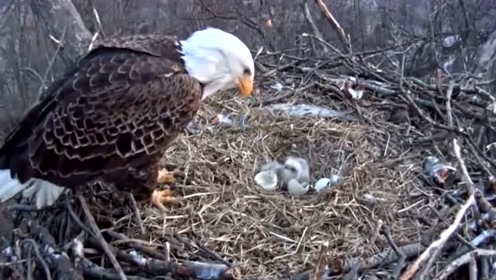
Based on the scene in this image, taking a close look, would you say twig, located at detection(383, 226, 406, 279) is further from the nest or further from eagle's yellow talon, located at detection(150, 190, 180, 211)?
eagle's yellow talon, located at detection(150, 190, 180, 211)

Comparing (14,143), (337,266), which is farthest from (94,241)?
(337,266)

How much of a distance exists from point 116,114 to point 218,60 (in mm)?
483

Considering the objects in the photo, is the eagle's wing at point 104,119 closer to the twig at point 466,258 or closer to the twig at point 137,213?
the twig at point 137,213

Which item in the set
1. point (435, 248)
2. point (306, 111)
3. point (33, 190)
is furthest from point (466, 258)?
point (33, 190)

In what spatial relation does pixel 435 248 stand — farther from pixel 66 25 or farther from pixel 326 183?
pixel 66 25

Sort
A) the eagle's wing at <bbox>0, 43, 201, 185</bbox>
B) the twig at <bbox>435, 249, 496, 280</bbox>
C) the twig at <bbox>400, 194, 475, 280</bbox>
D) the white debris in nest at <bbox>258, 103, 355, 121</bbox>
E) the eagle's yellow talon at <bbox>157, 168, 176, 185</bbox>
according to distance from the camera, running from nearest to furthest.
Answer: the twig at <bbox>400, 194, 475, 280</bbox>, the twig at <bbox>435, 249, 496, 280</bbox>, the eagle's wing at <bbox>0, 43, 201, 185</bbox>, the eagle's yellow talon at <bbox>157, 168, 176, 185</bbox>, the white debris in nest at <bbox>258, 103, 355, 121</bbox>

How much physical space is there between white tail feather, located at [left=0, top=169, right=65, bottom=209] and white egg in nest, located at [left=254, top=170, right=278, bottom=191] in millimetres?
839

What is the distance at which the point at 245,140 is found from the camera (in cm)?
452

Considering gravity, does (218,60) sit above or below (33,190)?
above

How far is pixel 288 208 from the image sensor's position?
405 cm

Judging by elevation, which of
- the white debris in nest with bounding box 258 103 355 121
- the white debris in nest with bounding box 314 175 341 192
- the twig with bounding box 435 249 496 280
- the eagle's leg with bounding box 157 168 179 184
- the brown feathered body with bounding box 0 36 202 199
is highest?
the brown feathered body with bounding box 0 36 202 199

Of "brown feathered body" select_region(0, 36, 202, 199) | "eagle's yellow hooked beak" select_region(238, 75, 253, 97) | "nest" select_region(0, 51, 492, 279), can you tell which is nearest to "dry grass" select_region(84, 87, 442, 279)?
"nest" select_region(0, 51, 492, 279)

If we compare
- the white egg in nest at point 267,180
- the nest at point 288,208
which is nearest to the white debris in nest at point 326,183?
the nest at point 288,208

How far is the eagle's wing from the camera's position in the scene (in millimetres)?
3787
